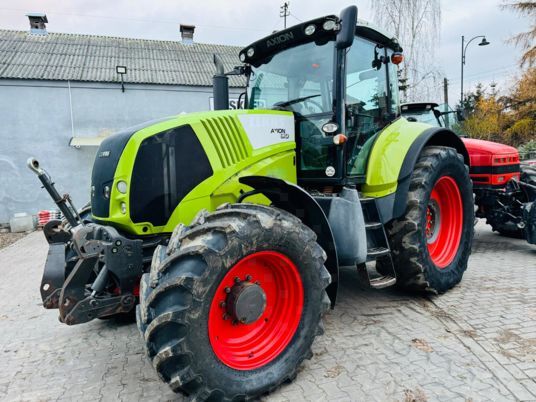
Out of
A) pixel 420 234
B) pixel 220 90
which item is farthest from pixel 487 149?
pixel 220 90

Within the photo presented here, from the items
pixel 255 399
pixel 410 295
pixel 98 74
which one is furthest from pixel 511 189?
pixel 98 74

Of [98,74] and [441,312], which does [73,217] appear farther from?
[98,74]

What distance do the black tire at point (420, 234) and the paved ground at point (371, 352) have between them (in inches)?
9.2

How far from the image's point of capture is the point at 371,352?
10.1ft

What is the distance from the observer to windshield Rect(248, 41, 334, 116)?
3586 mm

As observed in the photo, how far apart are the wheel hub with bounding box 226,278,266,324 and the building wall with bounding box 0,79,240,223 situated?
40.6 ft

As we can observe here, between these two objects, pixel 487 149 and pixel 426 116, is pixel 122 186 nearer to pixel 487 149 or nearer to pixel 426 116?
pixel 487 149

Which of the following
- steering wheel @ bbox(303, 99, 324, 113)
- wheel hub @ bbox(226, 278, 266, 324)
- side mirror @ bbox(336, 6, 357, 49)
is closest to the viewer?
wheel hub @ bbox(226, 278, 266, 324)

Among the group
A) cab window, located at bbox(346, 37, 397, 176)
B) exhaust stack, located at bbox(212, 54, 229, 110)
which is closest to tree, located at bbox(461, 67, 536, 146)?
cab window, located at bbox(346, 37, 397, 176)

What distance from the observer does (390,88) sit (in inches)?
167

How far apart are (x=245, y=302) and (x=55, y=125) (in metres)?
12.8

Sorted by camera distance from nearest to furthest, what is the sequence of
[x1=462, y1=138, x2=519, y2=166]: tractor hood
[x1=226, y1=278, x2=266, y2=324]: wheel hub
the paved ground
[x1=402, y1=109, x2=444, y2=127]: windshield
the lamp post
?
[x1=226, y1=278, x2=266, y2=324]: wheel hub, the paved ground, [x1=462, y1=138, x2=519, y2=166]: tractor hood, [x1=402, y1=109, x2=444, y2=127]: windshield, the lamp post

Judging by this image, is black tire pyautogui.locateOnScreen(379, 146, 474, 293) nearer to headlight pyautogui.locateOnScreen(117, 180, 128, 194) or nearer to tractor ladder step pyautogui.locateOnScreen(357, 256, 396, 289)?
tractor ladder step pyautogui.locateOnScreen(357, 256, 396, 289)

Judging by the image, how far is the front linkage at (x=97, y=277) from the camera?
8.70 feet
